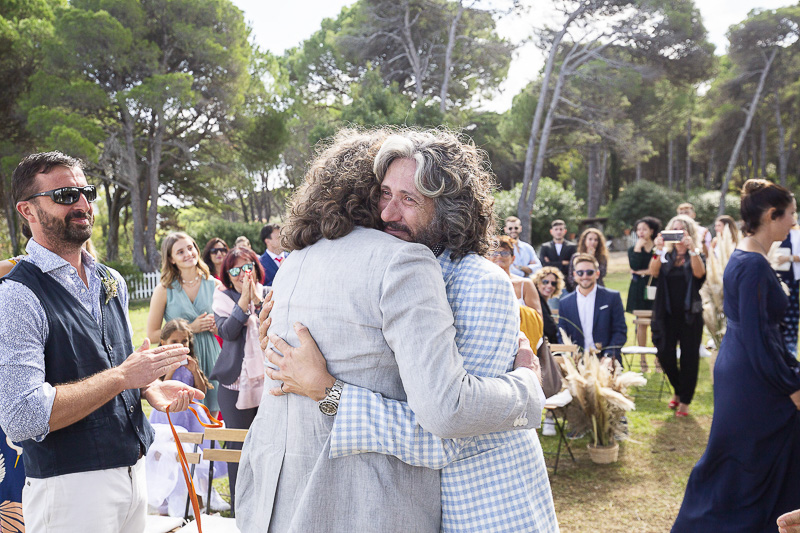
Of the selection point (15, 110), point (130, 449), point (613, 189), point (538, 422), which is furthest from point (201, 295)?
point (613, 189)

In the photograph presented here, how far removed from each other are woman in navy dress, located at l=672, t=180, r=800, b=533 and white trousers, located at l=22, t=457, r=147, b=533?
2829 millimetres

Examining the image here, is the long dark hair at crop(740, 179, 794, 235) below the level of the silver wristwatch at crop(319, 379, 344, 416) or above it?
above

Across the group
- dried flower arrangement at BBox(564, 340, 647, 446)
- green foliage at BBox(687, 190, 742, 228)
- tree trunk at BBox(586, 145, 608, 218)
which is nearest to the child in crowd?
dried flower arrangement at BBox(564, 340, 647, 446)

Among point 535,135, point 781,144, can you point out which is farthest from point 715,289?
point 781,144

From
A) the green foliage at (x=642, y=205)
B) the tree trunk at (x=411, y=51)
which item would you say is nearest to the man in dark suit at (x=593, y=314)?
the tree trunk at (x=411, y=51)

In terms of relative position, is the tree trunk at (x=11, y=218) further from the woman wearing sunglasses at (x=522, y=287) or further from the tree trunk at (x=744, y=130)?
the tree trunk at (x=744, y=130)

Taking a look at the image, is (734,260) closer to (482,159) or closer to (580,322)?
(482,159)

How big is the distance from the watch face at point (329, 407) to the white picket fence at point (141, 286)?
Result: 816 inches

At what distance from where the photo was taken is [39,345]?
1942 mm

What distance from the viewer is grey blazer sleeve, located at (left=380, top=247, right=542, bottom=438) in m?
1.41

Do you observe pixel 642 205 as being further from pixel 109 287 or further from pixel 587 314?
pixel 109 287

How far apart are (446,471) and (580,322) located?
507cm

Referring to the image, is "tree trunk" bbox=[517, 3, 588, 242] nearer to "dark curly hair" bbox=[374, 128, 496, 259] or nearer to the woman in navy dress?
the woman in navy dress

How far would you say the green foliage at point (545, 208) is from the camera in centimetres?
2714
